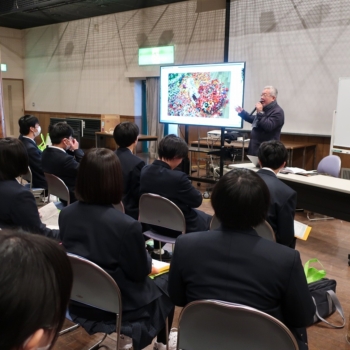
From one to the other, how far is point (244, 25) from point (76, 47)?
5389 mm

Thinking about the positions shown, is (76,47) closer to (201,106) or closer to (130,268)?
(201,106)

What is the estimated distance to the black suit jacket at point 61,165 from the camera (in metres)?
3.37

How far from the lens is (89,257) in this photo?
1535mm

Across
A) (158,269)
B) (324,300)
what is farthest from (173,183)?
(324,300)

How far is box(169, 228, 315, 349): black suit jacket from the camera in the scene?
1204 millimetres

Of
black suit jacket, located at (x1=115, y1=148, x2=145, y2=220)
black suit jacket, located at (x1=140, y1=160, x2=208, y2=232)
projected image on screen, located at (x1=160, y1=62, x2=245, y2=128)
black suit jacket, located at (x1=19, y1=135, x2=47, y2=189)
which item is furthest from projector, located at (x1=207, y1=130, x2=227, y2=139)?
black suit jacket, located at (x1=140, y1=160, x2=208, y2=232)

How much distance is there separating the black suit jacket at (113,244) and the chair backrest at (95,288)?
108 millimetres

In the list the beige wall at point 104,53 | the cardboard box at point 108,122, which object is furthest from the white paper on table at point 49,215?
the cardboard box at point 108,122

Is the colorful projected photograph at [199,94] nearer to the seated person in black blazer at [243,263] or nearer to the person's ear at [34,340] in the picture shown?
the seated person in black blazer at [243,263]

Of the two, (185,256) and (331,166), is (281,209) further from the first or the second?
(331,166)

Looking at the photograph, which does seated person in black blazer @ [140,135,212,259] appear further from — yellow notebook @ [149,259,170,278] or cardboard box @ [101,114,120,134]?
cardboard box @ [101,114,120,134]

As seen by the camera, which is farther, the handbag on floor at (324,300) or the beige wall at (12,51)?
the beige wall at (12,51)

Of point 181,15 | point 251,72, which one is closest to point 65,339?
point 251,72

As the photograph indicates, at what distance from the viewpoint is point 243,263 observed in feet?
3.97
